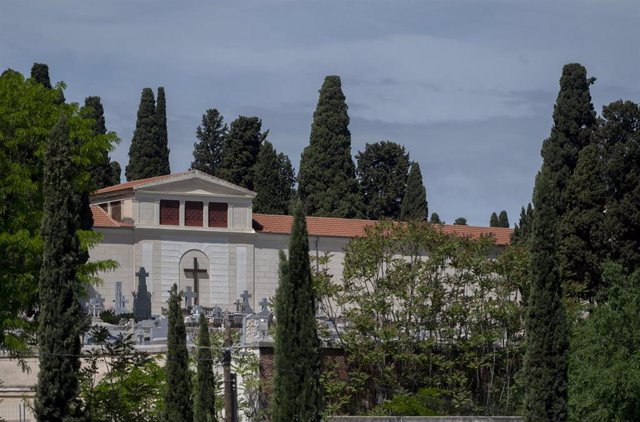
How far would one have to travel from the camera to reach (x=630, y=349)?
135ft

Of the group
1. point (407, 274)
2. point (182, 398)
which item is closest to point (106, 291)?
point (407, 274)

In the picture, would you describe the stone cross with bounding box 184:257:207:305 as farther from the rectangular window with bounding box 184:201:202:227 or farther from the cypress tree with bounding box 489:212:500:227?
the cypress tree with bounding box 489:212:500:227

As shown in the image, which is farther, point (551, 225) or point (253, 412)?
point (253, 412)

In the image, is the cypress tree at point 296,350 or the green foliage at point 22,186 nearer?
the cypress tree at point 296,350

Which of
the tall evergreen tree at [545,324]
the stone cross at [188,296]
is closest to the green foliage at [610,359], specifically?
the tall evergreen tree at [545,324]

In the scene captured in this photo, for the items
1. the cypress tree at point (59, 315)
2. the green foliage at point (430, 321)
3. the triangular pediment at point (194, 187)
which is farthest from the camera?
the triangular pediment at point (194, 187)

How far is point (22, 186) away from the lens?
124 feet

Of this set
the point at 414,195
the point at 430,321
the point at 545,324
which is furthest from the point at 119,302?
the point at 545,324

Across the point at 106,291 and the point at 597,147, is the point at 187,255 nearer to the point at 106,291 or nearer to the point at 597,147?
the point at 106,291

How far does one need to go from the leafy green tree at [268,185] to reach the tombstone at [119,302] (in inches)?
659

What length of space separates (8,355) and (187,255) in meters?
33.1

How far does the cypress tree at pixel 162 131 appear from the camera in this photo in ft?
290

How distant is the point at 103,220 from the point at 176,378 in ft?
128

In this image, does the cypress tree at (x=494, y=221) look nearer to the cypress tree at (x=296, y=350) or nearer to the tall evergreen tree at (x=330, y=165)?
the tall evergreen tree at (x=330, y=165)
